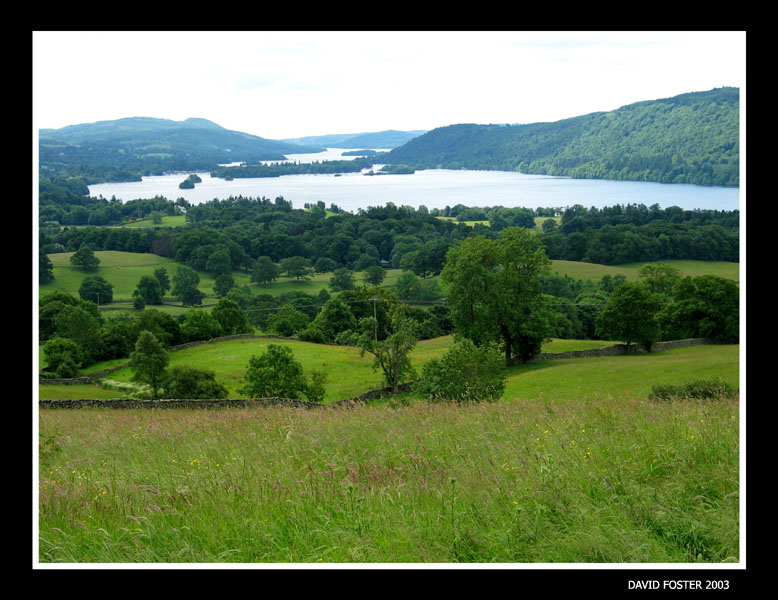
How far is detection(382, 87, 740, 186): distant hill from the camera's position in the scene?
63.0 meters

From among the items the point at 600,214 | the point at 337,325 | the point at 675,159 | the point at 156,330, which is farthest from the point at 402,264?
the point at 156,330

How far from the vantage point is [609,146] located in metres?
112

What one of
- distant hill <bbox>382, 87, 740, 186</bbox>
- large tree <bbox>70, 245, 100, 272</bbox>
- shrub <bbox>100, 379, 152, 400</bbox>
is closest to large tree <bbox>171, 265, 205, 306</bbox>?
large tree <bbox>70, 245, 100, 272</bbox>

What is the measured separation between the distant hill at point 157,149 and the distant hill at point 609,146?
46.1 metres

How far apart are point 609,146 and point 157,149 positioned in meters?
111

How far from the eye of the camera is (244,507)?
3.86 m

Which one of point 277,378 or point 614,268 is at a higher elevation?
point 614,268

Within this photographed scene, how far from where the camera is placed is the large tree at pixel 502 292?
1378 inches

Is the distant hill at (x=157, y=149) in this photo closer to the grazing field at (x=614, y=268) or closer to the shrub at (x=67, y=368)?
the grazing field at (x=614, y=268)

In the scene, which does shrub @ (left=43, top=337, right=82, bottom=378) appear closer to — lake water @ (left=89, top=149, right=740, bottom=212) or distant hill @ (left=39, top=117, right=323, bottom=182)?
distant hill @ (left=39, top=117, right=323, bottom=182)

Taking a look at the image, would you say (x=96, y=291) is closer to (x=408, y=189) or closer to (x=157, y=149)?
(x=157, y=149)

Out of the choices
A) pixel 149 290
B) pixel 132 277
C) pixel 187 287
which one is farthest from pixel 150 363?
pixel 132 277

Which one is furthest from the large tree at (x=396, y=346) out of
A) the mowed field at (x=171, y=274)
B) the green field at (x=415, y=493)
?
the mowed field at (x=171, y=274)
